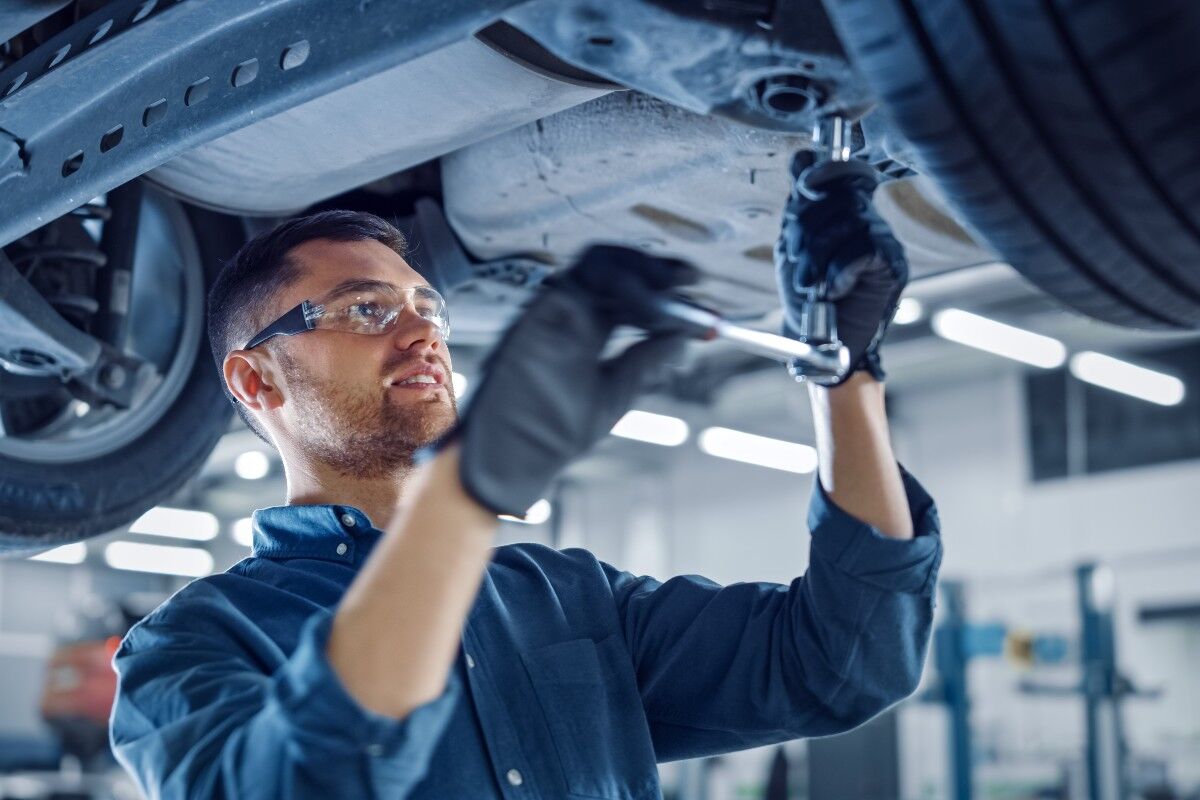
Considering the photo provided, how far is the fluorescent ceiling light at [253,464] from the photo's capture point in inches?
383

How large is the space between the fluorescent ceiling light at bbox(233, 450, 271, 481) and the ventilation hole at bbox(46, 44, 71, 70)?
829 cm

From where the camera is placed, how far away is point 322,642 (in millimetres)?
975

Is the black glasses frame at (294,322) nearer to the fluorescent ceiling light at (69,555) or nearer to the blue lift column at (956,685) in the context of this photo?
the blue lift column at (956,685)

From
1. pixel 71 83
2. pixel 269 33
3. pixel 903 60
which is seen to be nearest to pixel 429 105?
pixel 269 33

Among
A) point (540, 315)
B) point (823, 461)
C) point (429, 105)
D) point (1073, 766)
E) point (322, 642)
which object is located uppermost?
point (429, 105)

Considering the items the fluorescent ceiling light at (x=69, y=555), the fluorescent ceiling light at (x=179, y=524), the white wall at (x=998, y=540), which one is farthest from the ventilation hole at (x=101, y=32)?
the fluorescent ceiling light at (x=69, y=555)

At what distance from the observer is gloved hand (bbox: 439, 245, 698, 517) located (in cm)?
97

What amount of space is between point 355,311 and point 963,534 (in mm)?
9229

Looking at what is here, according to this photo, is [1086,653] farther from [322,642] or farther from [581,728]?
[322,642]

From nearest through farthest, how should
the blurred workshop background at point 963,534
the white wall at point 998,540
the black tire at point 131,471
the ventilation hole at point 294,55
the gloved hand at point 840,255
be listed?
the gloved hand at point 840,255, the ventilation hole at point 294,55, the black tire at point 131,471, the blurred workshop background at point 963,534, the white wall at point 998,540

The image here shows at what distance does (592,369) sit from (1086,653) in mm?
5019

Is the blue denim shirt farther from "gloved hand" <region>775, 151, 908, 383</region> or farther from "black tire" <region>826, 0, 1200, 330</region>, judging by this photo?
"black tire" <region>826, 0, 1200, 330</region>

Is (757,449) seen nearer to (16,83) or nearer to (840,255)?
(16,83)

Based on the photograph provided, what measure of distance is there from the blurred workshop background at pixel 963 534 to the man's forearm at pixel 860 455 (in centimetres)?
460
